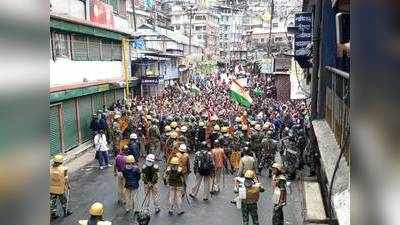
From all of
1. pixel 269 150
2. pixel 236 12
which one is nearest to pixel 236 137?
pixel 269 150

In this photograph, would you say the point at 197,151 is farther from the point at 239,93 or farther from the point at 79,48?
the point at 79,48

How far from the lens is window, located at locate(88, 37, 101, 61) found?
25.0 metres

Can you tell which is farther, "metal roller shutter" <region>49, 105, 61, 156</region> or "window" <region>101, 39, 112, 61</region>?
"window" <region>101, 39, 112, 61</region>

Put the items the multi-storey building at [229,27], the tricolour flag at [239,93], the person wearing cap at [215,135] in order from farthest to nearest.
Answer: the multi-storey building at [229,27] < the tricolour flag at [239,93] < the person wearing cap at [215,135]

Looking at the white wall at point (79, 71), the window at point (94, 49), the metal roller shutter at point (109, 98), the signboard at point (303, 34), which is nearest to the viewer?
the signboard at point (303, 34)

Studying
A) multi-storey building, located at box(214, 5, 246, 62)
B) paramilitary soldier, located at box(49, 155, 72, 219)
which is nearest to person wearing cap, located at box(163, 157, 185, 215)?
paramilitary soldier, located at box(49, 155, 72, 219)

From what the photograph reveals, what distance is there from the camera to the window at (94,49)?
25.0 meters

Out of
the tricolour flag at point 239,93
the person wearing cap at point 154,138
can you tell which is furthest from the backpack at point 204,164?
the tricolour flag at point 239,93

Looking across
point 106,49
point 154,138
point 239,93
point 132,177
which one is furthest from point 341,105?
point 106,49

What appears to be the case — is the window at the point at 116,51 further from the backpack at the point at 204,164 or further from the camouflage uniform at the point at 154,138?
the backpack at the point at 204,164

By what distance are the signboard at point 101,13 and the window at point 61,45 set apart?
4576 millimetres

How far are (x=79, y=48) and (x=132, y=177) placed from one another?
12.1 meters

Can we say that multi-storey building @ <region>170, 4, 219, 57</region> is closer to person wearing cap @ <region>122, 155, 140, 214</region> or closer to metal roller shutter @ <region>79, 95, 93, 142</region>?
metal roller shutter @ <region>79, 95, 93, 142</region>
